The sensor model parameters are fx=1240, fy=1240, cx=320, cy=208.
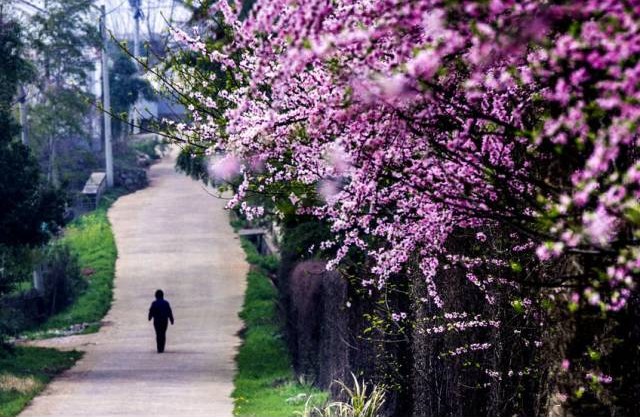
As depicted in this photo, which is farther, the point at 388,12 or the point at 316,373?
the point at 316,373

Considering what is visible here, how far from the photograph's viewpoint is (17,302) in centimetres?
3628

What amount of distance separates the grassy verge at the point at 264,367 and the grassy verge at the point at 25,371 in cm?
345

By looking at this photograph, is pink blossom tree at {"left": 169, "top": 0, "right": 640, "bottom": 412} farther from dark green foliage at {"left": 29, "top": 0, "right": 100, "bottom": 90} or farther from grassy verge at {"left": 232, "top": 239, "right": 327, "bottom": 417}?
dark green foliage at {"left": 29, "top": 0, "right": 100, "bottom": 90}

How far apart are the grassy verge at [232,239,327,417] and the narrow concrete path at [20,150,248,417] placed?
1.00 ft

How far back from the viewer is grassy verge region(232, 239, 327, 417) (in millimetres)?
19130

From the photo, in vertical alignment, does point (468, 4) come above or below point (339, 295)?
above

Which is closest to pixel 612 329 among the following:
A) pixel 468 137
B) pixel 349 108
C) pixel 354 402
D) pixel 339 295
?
pixel 468 137

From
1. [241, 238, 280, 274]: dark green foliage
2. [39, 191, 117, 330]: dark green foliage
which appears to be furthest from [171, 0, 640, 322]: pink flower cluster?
[241, 238, 280, 274]: dark green foliage

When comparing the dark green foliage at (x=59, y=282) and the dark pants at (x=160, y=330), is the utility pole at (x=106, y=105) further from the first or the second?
the dark pants at (x=160, y=330)

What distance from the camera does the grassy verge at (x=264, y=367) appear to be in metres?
19.1

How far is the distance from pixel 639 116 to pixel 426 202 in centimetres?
342

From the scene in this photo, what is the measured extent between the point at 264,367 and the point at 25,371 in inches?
185

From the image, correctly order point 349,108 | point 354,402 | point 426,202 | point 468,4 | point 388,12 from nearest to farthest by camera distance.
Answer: point 468,4 < point 388,12 < point 349,108 < point 426,202 < point 354,402

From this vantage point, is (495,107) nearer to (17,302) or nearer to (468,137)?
(468,137)
